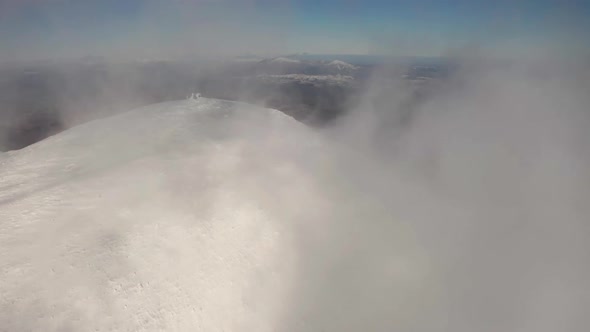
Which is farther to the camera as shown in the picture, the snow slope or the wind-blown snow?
the wind-blown snow

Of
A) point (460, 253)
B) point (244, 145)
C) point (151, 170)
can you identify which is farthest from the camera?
point (460, 253)

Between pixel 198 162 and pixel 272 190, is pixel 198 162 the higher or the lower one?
the higher one

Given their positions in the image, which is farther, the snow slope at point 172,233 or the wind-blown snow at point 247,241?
the wind-blown snow at point 247,241

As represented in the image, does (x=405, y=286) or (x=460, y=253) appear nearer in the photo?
(x=405, y=286)

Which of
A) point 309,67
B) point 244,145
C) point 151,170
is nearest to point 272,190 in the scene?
point 244,145

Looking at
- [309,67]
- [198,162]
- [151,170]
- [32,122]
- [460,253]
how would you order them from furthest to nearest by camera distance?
[309,67] → [32,122] → [460,253] → [198,162] → [151,170]

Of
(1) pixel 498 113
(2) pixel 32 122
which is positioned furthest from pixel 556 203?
(2) pixel 32 122

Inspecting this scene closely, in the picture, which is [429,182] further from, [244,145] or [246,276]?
[246,276]

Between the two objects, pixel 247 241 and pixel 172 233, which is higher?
pixel 172 233

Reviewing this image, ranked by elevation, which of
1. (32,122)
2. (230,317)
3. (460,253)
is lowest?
(32,122)

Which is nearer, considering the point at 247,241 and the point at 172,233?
the point at 172,233
